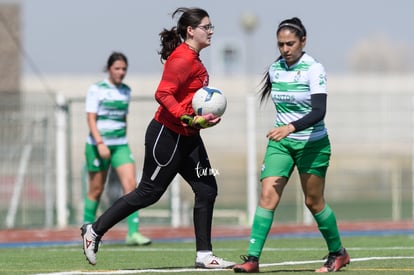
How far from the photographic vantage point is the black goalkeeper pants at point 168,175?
960 centimetres

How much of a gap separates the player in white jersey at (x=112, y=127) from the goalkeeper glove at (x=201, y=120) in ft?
14.2

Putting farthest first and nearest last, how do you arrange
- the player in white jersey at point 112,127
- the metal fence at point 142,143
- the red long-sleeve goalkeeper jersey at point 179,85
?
the metal fence at point 142,143
the player in white jersey at point 112,127
the red long-sleeve goalkeeper jersey at point 179,85

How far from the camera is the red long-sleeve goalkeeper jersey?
932 cm

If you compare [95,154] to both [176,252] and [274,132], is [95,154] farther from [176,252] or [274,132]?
[274,132]

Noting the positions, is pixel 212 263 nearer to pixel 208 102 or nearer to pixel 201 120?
pixel 201 120

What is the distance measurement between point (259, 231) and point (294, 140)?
2.49ft

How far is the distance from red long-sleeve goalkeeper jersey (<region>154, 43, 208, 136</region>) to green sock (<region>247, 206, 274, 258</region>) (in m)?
0.94

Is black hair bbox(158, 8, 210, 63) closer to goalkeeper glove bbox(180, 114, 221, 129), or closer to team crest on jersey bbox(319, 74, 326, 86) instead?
goalkeeper glove bbox(180, 114, 221, 129)

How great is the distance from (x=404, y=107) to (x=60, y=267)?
1182 centimetres

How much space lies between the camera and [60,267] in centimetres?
981

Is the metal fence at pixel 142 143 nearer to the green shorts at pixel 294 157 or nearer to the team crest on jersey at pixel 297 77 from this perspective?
the green shorts at pixel 294 157

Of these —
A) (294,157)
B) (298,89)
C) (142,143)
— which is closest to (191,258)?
(294,157)

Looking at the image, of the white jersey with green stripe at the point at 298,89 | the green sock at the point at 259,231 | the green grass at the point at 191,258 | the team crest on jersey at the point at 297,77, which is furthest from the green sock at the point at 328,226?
the team crest on jersey at the point at 297,77

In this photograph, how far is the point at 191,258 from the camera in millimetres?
11180
